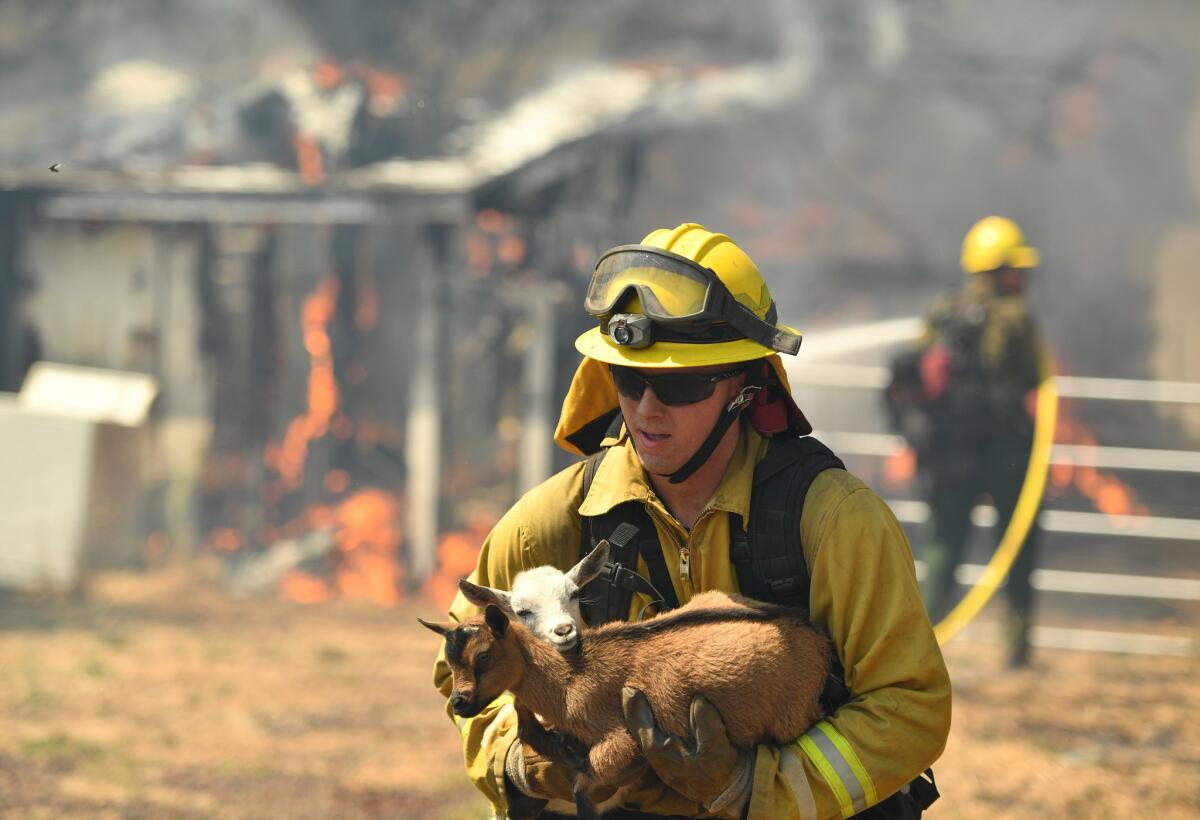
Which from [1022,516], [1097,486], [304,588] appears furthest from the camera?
[1097,486]

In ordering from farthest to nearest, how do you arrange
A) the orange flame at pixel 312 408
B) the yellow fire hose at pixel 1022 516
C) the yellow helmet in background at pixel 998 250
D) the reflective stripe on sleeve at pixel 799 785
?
the orange flame at pixel 312 408
the yellow helmet in background at pixel 998 250
the yellow fire hose at pixel 1022 516
the reflective stripe on sleeve at pixel 799 785

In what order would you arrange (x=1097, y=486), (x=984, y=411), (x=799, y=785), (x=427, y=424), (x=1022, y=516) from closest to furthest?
1. (x=799, y=785)
2. (x=1022, y=516)
3. (x=984, y=411)
4. (x=427, y=424)
5. (x=1097, y=486)

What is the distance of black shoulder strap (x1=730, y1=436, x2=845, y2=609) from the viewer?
238 cm

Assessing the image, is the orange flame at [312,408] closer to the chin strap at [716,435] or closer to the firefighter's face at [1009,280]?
the firefighter's face at [1009,280]

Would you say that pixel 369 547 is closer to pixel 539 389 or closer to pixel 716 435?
pixel 539 389

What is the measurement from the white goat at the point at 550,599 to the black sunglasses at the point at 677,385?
301 millimetres

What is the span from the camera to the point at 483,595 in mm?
2344

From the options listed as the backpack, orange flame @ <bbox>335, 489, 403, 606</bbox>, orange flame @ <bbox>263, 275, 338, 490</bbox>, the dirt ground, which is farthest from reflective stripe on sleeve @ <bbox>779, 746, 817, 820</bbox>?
orange flame @ <bbox>263, 275, 338, 490</bbox>

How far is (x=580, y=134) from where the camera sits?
1042 cm

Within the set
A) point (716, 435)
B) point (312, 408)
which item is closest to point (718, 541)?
point (716, 435)

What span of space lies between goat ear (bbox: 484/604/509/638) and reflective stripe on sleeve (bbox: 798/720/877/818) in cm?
59

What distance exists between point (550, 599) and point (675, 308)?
23.4 inches

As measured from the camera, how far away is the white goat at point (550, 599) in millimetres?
2357

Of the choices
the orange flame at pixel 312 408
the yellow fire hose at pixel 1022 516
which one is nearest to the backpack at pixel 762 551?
the yellow fire hose at pixel 1022 516
